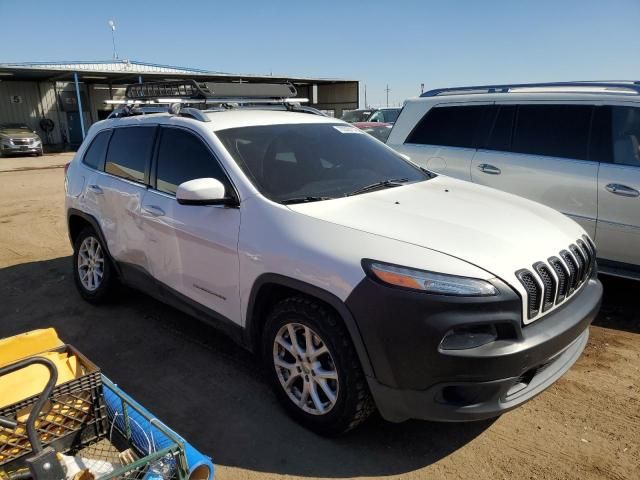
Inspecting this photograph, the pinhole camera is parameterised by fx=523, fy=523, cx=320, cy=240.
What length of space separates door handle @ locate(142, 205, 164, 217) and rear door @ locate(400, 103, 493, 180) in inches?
121

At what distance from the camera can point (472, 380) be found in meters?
2.35

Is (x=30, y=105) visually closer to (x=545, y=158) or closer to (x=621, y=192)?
(x=545, y=158)

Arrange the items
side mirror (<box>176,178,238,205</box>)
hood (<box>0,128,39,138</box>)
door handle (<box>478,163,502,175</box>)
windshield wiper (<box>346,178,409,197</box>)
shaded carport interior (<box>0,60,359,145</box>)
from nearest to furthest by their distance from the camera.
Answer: side mirror (<box>176,178,238,205</box>)
windshield wiper (<box>346,178,409,197</box>)
door handle (<box>478,163,502,175</box>)
hood (<box>0,128,39,138</box>)
shaded carport interior (<box>0,60,359,145</box>)

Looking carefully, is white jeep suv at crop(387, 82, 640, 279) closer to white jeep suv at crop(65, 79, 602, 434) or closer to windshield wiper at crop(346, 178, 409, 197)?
white jeep suv at crop(65, 79, 602, 434)

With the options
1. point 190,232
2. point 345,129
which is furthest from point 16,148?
point 190,232

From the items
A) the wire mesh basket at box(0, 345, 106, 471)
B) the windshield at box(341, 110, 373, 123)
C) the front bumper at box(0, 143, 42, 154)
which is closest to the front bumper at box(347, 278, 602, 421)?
the wire mesh basket at box(0, 345, 106, 471)

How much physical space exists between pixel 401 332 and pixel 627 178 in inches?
122

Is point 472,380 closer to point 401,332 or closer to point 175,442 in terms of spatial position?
point 401,332

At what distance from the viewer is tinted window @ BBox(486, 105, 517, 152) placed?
5164mm

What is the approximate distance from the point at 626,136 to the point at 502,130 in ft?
3.65

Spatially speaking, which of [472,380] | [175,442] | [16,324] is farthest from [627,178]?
[16,324]

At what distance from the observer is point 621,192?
4340 mm

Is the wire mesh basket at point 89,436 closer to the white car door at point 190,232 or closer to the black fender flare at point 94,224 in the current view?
the white car door at point 190,232

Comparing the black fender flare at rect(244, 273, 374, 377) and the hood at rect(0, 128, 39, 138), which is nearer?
the black fender flare at rect(244, 273, 374, 377)
